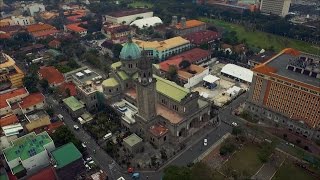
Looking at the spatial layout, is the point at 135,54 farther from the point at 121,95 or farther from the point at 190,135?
the point at 190,135

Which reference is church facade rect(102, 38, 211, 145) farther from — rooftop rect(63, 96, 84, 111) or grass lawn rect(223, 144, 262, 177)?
grass lawn rect(223, 144, 262, 177)

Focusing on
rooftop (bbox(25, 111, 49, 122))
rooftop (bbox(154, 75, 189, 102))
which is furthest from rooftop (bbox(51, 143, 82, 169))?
rooftop (bbox(154, 75, 189, 102))

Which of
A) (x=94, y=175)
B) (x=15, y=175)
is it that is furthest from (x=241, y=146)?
(x=15, y=175)

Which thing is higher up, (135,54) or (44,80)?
(135,54)

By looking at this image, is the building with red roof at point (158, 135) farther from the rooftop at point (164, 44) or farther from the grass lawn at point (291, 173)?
the rooftop at point (164, 44)

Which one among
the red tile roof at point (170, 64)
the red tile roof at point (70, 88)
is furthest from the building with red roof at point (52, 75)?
the red tile roof at point (170, 64)
